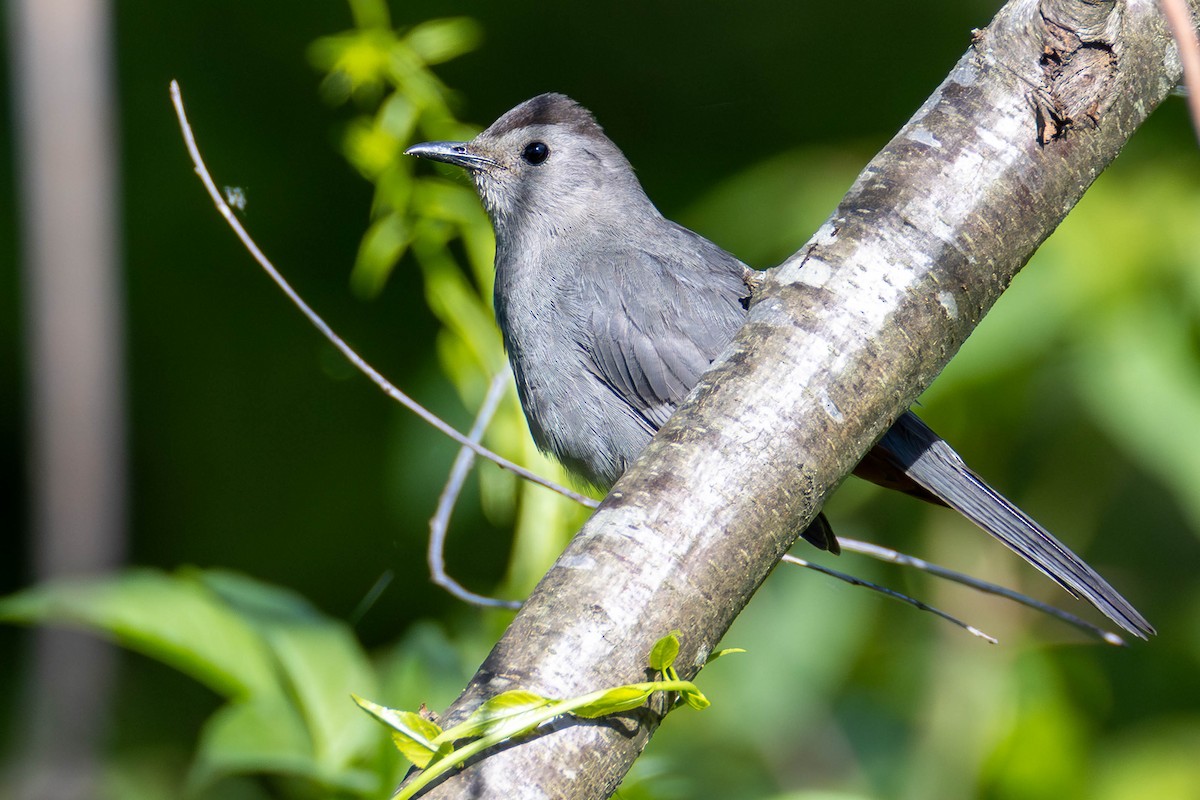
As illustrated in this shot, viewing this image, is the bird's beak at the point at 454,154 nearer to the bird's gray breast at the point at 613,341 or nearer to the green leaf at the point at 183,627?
the bird's gray breast at the point at 613,341

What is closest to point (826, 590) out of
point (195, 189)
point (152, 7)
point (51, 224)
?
point (51, 224)

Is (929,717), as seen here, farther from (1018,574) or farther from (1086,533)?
(1086,533)

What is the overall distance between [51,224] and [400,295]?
324cm

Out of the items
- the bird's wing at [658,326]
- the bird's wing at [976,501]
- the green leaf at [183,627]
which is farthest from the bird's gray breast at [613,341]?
the green leaf at [183,627]

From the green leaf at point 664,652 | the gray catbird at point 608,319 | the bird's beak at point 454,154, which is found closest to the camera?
the green leaf at point 664,652

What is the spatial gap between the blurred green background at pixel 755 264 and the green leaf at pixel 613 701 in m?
1.15

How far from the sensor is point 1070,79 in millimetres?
1753

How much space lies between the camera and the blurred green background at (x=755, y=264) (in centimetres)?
296

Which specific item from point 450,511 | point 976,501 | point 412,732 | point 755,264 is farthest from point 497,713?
point 755,264

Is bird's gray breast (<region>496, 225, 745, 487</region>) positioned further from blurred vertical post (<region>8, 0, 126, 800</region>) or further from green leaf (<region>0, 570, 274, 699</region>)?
blurred vertical post (<region>8, 0, 126, 800</region>)

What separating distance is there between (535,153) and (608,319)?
28.5 inches

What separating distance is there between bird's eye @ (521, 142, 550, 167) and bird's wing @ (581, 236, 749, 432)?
555 millimetres

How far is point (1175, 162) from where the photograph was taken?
3.35 metres

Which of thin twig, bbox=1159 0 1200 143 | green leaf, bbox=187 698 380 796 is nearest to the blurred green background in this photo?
green leaf, bbox=187 698 380 796
